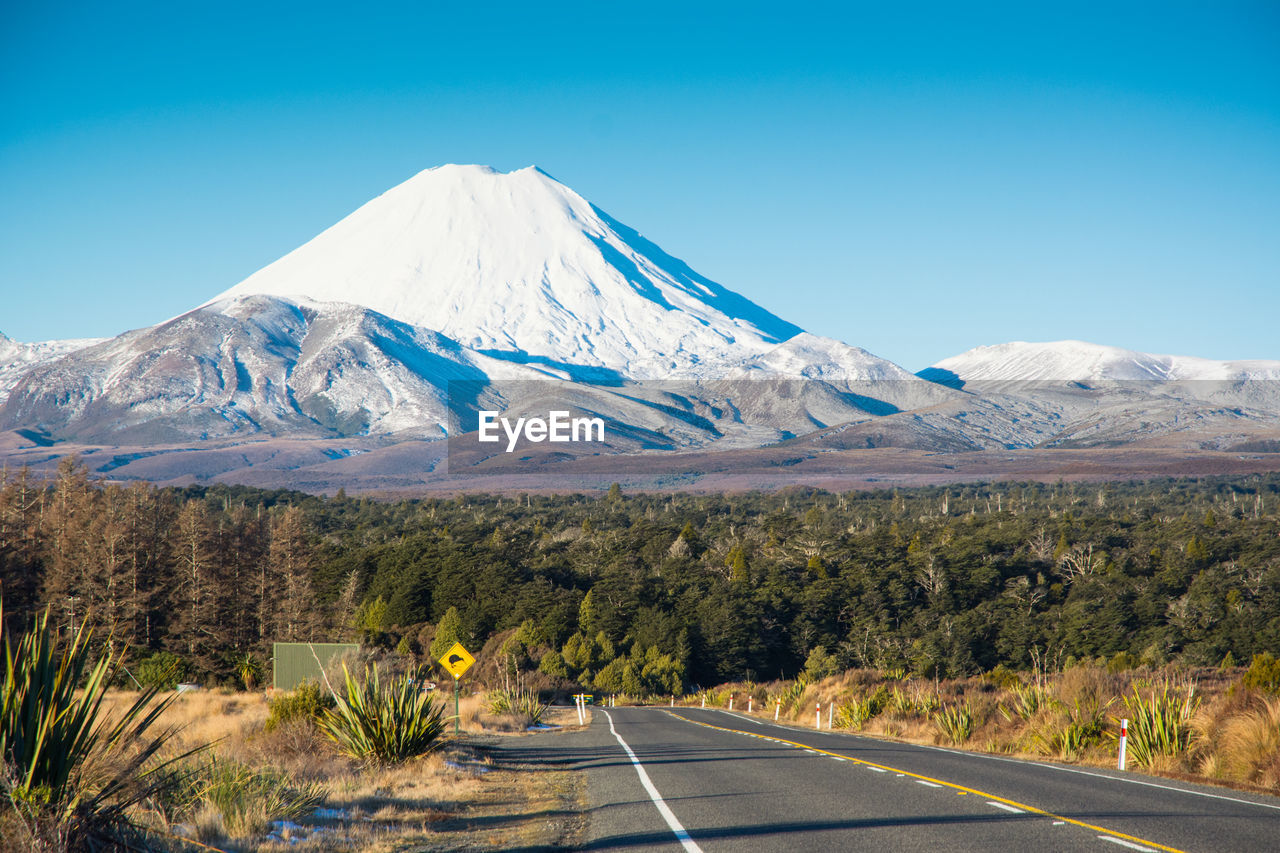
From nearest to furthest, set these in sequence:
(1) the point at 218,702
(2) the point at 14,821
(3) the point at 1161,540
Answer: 1. (2) the point at 14,821
2. (1) the point at 218,702
3. (3) the point at 1161,540

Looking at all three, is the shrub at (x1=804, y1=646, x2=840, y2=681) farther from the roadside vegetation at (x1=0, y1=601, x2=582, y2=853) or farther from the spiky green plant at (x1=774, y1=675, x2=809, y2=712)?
the roadside vegetation at (x1=0, y1=601, x2=582, y2=853)

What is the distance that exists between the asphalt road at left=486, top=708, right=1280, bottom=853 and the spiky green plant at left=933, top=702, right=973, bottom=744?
3121 mm

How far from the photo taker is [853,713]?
78.1 feet

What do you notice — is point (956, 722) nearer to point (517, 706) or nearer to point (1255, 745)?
point (1255, 745)

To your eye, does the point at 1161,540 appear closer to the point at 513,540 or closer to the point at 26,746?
the point at 513,540

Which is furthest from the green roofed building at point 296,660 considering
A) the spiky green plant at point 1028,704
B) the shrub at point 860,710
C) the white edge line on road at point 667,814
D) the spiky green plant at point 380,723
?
the spiky green plant at point 1028,704

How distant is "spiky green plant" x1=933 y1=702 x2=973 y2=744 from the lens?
1780cm

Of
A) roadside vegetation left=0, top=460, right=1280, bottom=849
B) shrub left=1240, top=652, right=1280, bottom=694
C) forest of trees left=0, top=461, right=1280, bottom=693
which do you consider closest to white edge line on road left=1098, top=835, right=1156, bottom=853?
roadside vegetation left=0, top=460, right=1280, bottom=849

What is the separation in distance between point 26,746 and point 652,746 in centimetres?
1237

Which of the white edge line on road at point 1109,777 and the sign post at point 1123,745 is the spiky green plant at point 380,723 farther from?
the sign post at point 1123,745

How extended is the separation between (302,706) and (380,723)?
2.32 meters

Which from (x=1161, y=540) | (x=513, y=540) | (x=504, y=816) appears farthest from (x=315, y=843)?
(x=1161, y=540)

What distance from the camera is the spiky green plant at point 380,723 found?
13.6 m

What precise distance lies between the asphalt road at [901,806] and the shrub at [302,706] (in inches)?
145
